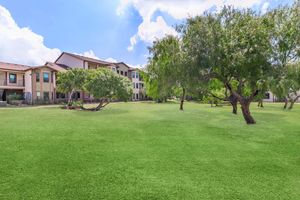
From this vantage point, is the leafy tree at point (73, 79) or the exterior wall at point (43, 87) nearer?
the leafy tree at point (73, 79)

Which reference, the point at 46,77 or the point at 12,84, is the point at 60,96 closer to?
the point at 46,77

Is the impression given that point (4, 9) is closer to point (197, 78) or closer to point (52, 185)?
point (197, 78)

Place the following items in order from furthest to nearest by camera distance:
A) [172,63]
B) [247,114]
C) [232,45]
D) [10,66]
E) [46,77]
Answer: [46,77]
[10,66]
[247,114]
[172,63]
[232,45]

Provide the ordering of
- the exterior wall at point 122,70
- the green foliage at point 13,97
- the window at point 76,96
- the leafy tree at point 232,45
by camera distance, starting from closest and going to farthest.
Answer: the leafy tree at point 232,45 → the green foliage at point 13,97 → the window at point 76,96 → the exterior wall at point 122,70

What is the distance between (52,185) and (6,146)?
14.3ft

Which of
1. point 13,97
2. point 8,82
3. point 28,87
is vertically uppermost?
point 8,82

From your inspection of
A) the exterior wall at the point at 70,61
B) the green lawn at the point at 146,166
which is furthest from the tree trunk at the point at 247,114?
the exterior wall at the point at 70,61

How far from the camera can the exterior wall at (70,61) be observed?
46250 millimetres

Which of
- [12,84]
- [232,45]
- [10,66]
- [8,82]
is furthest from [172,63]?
[10,66]

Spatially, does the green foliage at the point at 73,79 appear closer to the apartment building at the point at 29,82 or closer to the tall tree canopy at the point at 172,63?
the apartment building at the point at 29,82

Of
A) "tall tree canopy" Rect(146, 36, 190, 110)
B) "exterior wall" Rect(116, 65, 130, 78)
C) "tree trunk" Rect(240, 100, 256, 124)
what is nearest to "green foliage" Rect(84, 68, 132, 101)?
"tall tree canopy" Rect(146, 36, 190, 110)

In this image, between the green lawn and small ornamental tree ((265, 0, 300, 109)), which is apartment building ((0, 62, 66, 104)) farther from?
small ornamental tree ((265, 0, 300, 109))

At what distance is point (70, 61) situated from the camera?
157 feet

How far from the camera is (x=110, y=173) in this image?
607cm
